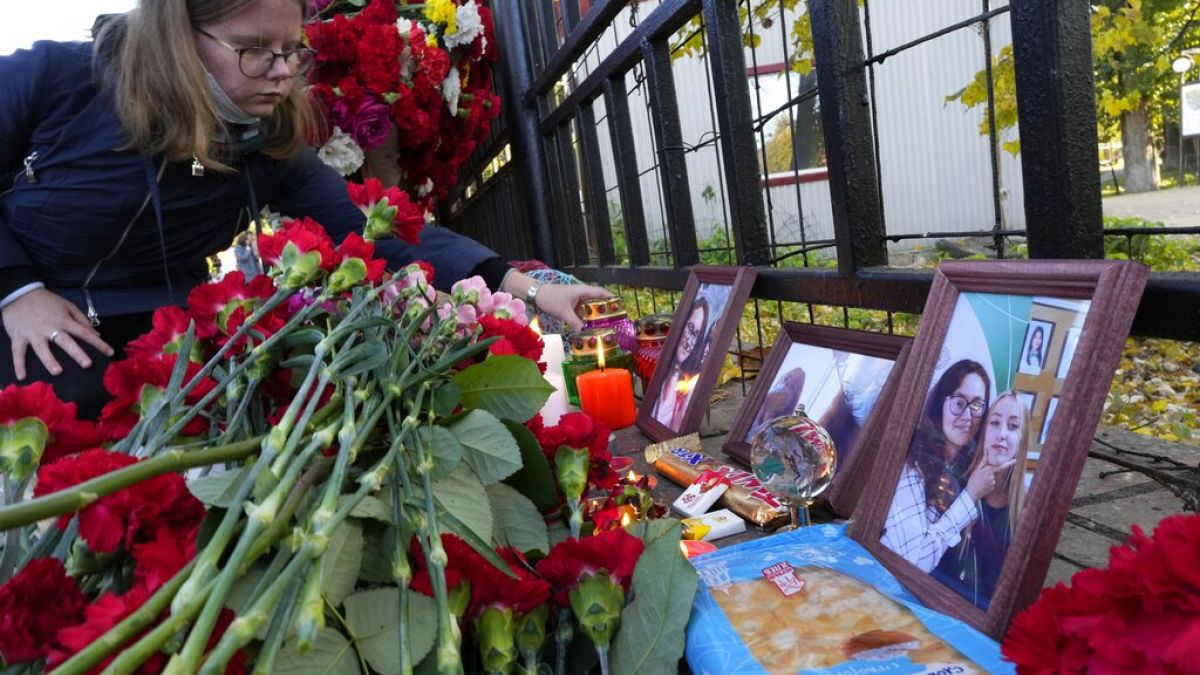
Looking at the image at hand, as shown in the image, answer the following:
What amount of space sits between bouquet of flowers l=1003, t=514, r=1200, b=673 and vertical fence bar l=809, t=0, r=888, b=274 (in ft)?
3.34

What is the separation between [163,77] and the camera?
151 centimetres

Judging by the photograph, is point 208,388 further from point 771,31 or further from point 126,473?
point 771,31

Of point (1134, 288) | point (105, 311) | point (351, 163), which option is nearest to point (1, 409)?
point (1134, 288)

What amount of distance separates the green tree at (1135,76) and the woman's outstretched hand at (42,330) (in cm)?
157

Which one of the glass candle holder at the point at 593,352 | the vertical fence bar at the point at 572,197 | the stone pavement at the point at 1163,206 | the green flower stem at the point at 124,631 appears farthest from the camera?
the vertical fence bar at the point at 572,197

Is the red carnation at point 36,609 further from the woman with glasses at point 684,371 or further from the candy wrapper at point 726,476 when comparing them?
the woman with glasses at point 684,371

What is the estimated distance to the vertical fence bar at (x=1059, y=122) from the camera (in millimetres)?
914

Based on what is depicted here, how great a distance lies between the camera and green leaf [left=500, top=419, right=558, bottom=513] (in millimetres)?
735

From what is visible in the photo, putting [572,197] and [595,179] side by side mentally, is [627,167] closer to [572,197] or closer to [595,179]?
[595,179]

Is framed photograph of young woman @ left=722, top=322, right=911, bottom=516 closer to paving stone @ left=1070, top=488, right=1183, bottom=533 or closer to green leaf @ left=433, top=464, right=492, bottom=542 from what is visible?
paving stone @ left=1070, top=488, right=1183, bottom=533

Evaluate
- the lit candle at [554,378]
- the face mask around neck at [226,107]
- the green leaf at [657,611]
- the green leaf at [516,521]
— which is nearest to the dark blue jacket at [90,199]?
Answer: the face mask around neck at [226,107]

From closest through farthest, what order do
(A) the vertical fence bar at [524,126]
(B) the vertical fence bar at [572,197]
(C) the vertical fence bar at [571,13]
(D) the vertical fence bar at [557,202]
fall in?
(C) the vertical fence bar at [571,13]
(B) the vertical fence bar at [572,197]
(D) the vertical fence bar at [557,202]
(A) the vertical fence bar at [524,126]

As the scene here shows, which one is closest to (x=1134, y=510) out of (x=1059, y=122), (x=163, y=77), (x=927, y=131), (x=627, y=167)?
(x=1059, y=122)

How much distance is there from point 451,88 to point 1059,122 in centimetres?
201
